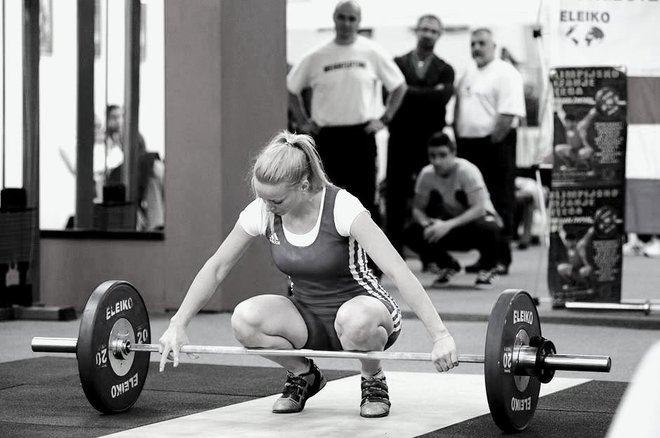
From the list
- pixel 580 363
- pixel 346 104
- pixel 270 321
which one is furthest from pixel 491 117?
pixel 580 363

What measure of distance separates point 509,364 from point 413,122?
5.63 m

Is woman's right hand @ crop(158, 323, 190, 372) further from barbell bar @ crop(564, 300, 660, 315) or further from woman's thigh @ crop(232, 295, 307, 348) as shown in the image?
barbell bar @ crop(564, 300, 660, 315)

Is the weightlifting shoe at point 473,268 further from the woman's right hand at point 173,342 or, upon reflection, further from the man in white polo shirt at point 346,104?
the woman's right hand at point 173,342

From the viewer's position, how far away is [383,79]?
7.81 metres

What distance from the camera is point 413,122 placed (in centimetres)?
862

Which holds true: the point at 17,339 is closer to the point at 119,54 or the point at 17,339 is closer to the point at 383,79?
Answer: the point at 119,54

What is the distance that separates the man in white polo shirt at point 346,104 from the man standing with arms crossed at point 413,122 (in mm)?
839

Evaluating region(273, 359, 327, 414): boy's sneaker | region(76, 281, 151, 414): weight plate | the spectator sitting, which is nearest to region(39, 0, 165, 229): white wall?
the spectator sitting

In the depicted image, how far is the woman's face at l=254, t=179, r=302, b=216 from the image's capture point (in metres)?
3.27

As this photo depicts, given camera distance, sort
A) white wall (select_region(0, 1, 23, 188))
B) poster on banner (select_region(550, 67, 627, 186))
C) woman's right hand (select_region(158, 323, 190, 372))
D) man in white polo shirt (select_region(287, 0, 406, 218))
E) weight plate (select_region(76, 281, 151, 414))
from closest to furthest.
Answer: woman's right hand (select_region(158, 323, 190, 372)), weight plate (select_region(76, 281, 151, 414)), poster on banner (select_region(550, 67, 627, 186)), white wall (select_region(0, 1, 23, 188)), man in white polo shirt (select_region(287, 0, 406, 218))

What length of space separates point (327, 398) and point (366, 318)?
634 mm

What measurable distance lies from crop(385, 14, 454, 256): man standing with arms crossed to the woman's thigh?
5.05 meters

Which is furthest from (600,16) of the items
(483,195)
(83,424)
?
(83,424)

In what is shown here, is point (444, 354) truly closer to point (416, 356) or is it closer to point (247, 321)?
point (416, 356)
